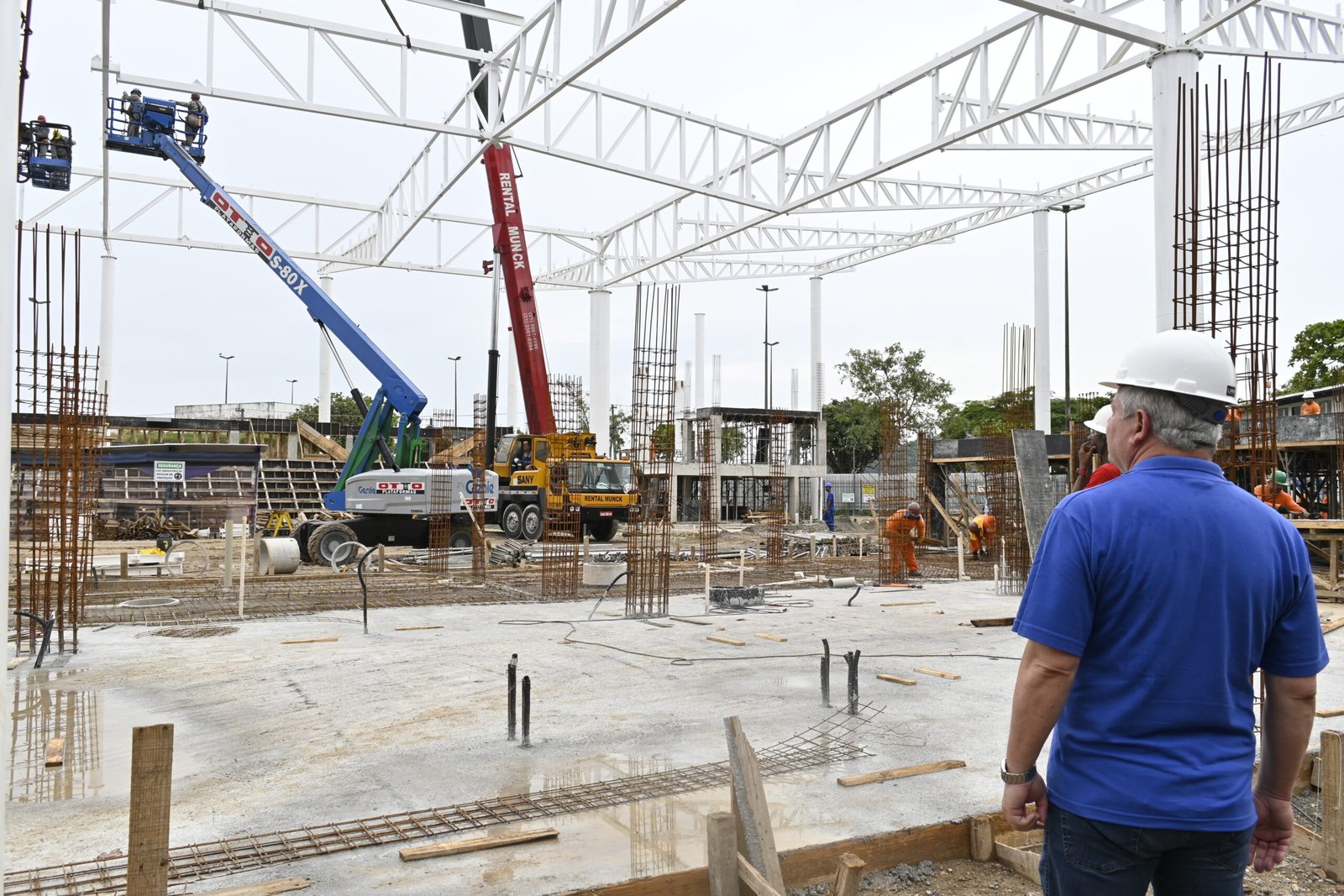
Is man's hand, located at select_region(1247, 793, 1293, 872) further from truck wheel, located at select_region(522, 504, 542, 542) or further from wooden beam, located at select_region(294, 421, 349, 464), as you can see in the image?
wooden beam, located at select_region(294, 421, 349, 464)

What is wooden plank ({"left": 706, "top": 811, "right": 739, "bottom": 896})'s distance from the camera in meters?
3.65

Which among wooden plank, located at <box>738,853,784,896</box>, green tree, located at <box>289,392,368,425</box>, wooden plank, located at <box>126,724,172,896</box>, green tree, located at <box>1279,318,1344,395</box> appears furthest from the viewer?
green tree, located at <box>289,392,368,425</box>

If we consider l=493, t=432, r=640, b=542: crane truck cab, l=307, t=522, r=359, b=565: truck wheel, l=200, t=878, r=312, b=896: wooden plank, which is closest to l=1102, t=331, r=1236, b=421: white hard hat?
l=200, t=878, r=312, b=896: wooden plank

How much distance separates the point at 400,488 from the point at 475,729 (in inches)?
530

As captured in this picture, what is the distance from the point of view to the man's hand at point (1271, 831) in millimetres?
2539

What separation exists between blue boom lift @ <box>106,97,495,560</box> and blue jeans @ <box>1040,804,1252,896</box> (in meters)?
18.0

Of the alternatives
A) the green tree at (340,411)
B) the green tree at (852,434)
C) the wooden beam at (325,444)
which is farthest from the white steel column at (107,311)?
the green tree at (340,411)

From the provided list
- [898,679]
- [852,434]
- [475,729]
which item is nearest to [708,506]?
[898,679]

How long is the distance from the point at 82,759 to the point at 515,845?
3.25 m

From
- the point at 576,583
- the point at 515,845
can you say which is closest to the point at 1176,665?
the point at 515,845

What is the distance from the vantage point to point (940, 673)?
8.57 metres

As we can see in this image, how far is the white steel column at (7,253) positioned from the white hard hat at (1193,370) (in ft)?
8.57

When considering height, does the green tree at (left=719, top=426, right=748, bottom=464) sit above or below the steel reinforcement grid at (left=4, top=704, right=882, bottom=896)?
above

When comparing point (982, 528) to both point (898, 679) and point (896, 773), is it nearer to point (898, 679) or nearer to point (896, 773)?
point (898, 679)
